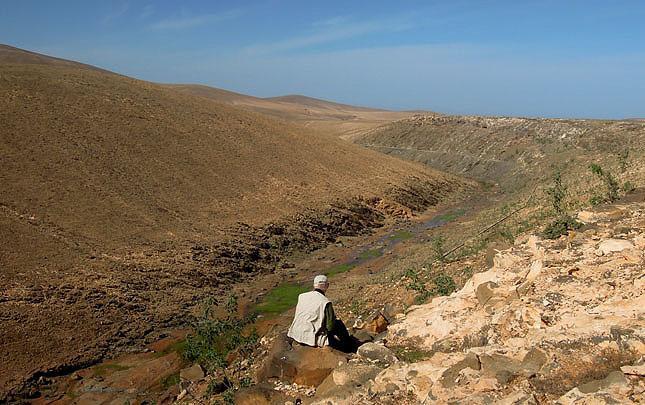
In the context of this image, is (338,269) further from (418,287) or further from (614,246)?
(614,246)

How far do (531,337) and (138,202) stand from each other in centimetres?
2153

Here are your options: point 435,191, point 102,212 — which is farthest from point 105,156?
point 435,191

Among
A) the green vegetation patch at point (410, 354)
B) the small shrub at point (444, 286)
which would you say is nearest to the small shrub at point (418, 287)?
the small shrub at point (444, 286)

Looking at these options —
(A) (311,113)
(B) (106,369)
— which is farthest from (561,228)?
(A) (311,113)

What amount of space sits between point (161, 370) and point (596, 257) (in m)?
10.8

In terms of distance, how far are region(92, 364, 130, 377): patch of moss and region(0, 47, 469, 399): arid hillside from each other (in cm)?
51

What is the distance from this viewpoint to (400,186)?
3756cm

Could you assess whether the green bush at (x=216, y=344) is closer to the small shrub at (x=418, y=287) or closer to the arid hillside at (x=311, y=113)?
the small shrub at (x=418, y=287)

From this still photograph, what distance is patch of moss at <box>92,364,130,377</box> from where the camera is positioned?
1400 cm

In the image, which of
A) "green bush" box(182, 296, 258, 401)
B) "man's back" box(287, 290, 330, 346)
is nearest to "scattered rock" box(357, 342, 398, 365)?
"man's back" box(287, 290, 330, 346)

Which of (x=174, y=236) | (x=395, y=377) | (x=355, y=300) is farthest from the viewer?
(x=174, y=236)

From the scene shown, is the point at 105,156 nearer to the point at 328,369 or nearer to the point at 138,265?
the point at 138,265

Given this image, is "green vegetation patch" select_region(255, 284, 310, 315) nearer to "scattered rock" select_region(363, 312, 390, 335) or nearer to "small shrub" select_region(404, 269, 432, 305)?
"small shrub" select_region(404, 269, 432, 305)

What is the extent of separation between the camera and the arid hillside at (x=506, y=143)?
128 feet
